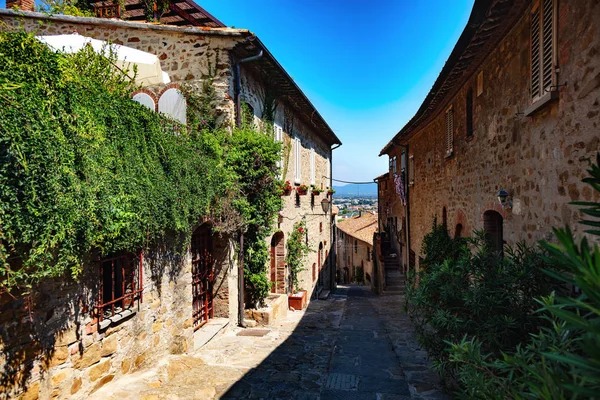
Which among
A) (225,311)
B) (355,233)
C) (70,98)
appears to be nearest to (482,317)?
(70,98)

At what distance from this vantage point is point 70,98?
358 centimetres

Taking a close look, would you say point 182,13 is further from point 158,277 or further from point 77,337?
point 77,337

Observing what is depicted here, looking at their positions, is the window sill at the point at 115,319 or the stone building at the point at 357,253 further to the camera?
the stone building at the point at 357,253

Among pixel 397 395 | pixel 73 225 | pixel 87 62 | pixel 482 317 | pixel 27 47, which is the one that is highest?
pixel 87 62

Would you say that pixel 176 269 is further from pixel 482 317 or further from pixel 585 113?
pixel 585 113

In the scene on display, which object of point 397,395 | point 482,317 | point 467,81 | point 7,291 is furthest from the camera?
point 467,81

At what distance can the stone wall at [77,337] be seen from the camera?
323 cm

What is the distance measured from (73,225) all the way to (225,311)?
17.3 feet

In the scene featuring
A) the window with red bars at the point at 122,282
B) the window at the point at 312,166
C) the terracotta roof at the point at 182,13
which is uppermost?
the terracotta roof at the point at 182,13

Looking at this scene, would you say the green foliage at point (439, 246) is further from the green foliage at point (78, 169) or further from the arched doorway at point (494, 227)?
the green foliage at point (78, 169)

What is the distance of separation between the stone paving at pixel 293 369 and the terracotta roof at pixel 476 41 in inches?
205

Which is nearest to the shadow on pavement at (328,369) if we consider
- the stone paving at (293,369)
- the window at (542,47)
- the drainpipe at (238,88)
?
the stone paving at (293,369)

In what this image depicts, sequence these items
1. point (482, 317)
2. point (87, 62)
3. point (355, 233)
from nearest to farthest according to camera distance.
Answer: point (482, 317)
point (87, 62)
point (355, 233)

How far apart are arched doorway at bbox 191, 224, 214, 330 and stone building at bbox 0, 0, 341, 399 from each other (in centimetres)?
2
